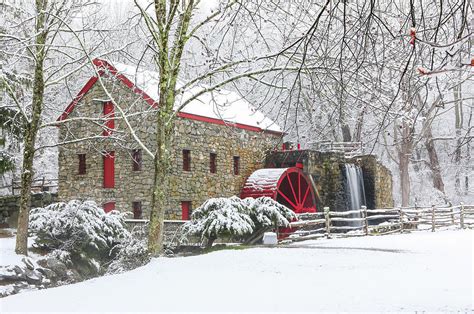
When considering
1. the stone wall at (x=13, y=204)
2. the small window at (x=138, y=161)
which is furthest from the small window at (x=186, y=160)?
the stone wall at (x=13, y=204)

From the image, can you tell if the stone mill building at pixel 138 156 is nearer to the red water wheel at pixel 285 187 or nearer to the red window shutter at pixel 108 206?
the red window shutter at pixel 108 206

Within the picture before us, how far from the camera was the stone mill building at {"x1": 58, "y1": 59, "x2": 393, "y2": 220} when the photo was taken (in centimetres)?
1780

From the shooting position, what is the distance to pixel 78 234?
42.5 ft

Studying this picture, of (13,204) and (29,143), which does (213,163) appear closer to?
(13,204)

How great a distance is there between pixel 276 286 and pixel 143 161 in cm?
1205

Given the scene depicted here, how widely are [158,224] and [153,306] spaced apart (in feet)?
14.1

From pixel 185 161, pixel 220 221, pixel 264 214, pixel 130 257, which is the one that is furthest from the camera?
pixel 185 161

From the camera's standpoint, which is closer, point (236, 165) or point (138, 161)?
point (138, 161)

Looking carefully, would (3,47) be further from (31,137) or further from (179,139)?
(179,139)

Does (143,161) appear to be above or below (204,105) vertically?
below

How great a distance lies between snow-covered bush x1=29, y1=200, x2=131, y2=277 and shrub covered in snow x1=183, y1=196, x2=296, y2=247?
1786mm

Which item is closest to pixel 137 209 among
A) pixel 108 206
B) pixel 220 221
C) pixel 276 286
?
pixel 108 206

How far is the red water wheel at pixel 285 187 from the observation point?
20.5 metres

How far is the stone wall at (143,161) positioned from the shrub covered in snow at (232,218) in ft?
11.8
